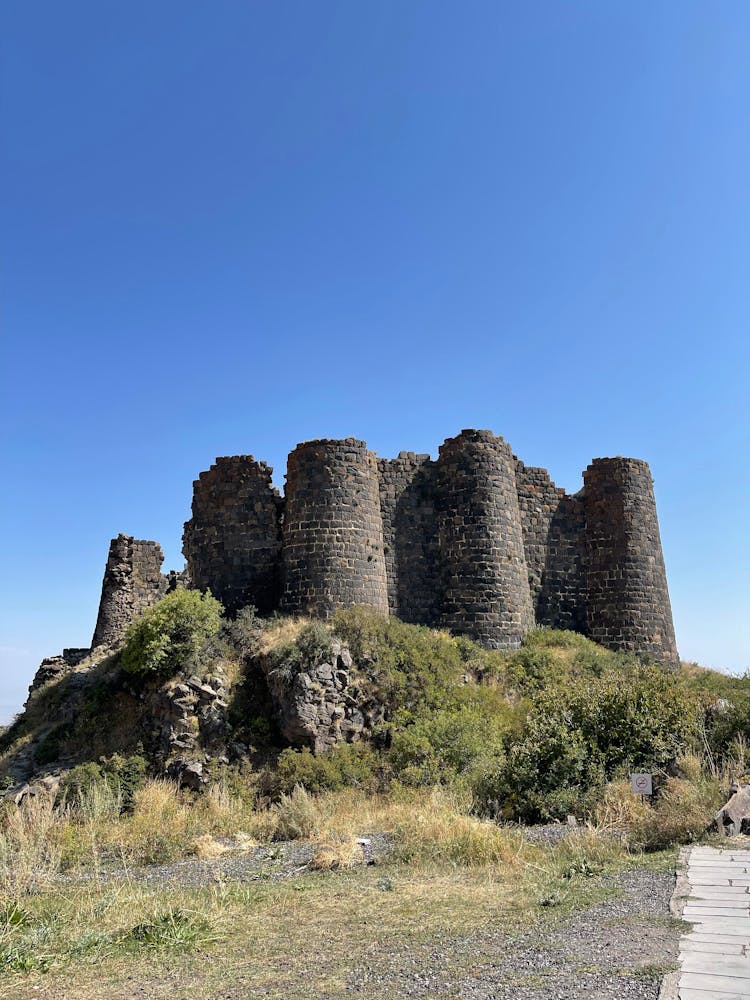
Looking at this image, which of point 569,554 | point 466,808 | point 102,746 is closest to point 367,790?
point 466,808

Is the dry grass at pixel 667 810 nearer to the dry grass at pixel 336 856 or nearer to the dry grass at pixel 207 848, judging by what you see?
the dry grass at pixel 336 856

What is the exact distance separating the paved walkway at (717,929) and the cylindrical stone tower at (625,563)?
53.6 ft

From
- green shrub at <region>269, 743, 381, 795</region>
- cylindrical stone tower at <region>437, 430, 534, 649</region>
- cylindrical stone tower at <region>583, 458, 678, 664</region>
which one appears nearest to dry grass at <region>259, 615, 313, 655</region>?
green shrub at <region>269, 743, 381, 795</region>

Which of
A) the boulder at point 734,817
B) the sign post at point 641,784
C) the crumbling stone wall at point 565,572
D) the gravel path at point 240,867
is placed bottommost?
the gravel path at point 240,867

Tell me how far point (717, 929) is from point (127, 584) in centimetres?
2535

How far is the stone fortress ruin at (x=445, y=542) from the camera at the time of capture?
22.0 m

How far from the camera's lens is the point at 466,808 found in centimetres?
1333

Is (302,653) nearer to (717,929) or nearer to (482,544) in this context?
(482,544)

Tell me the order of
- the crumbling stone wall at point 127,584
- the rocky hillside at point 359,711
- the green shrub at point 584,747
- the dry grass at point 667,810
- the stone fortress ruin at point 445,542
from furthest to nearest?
the crumbling stone wall at point 127,584, the stone fortress ruin at point 445,542, the rocky hillside at point 359,711, the green shrub at point 584,747, the dry grass at point 667,810

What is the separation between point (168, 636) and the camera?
19.1 meters

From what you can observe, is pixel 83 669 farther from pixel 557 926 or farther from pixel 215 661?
pixel 557 926

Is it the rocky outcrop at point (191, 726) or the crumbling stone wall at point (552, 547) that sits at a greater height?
the crumbling stone wall at point (552, 547)

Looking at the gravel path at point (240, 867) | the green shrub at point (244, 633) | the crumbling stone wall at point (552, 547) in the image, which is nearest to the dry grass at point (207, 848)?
the gravel path at point (240, 867)

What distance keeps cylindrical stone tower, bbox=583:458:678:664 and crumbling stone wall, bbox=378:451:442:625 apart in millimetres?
5600
